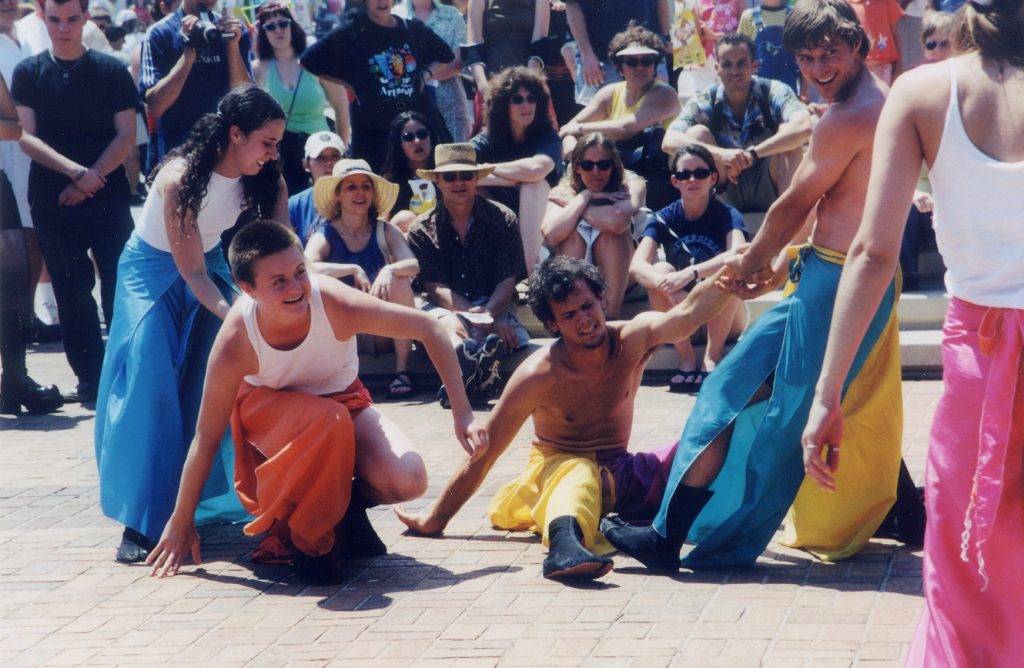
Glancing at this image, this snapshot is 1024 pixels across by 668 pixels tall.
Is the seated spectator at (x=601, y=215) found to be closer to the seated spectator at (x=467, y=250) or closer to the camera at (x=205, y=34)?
the seated spectator at (x=467, y=250)

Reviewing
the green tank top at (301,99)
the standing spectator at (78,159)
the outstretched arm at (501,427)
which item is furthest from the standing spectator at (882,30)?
the outstretched arm at (501,427)

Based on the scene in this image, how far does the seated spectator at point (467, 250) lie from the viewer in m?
7.96

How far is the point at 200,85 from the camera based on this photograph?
8602mm

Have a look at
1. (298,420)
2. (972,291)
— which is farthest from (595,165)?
(972,291)

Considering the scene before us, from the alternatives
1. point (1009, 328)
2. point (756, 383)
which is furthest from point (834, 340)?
point (756, 383)

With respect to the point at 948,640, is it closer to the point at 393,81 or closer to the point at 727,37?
the point at 727,37

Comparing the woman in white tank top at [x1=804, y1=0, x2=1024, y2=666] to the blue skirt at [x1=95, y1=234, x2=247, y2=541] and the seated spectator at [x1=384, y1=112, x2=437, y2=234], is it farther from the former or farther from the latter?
the seated spectator at [x1=384, y1=112, x2=437, y2=234]

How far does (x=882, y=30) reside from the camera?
8.90 meters

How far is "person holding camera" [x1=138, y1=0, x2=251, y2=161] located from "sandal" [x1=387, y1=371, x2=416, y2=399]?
2.00 m

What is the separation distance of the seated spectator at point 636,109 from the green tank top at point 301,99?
1.63 meters

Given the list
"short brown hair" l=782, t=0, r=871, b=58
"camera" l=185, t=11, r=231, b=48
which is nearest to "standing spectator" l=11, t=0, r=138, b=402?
"camera" l=185, t=11, r=231, b=48

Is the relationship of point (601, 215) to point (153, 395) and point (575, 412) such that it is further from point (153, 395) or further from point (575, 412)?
point (153, 395)

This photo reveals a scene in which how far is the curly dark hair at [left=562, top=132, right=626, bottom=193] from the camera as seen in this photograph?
25.8ft

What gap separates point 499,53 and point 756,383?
215 inches
